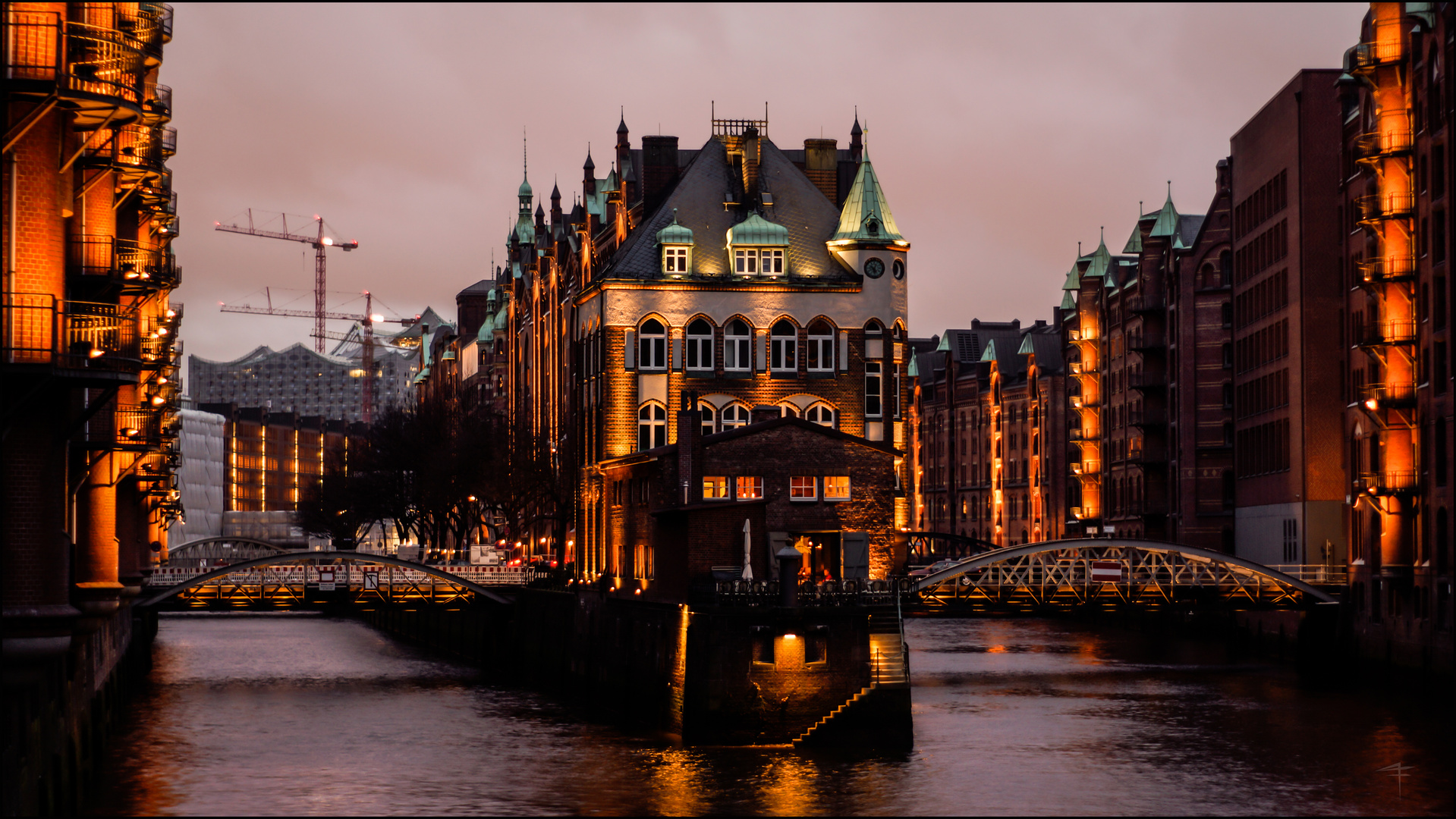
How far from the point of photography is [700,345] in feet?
301

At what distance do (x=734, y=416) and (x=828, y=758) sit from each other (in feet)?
121

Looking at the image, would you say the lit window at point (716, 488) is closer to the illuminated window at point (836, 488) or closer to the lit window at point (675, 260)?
the illuminated window at point (836, 488)

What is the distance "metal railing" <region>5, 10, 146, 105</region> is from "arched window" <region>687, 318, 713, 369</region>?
2159 inches

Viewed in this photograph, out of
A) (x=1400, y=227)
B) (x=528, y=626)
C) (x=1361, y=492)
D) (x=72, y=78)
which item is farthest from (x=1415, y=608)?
(x=72, y=78)

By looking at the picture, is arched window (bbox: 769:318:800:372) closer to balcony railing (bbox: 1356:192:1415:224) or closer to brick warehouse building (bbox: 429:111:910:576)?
brick warehouse building (bbox: 429:111:910:576)

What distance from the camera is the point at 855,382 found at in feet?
304

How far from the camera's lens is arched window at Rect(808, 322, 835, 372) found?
9269cm

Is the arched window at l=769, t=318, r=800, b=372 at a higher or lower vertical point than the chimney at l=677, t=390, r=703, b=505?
higher

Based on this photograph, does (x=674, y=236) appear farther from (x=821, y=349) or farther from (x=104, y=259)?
(x=104, y=259)

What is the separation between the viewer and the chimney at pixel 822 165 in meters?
102

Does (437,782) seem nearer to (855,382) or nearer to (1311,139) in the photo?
(855,382)

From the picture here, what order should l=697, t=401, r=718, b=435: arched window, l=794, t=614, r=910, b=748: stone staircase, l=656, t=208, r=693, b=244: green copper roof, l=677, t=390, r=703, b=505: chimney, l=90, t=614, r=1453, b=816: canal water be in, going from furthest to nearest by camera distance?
l=656, t=208, r=693, b=244: green copper roof → l=697, t=401, r=718, b=435: arched window → l=677, t=390, r=703, b=505: chimney → l=794, t=614, r=910, b=748: stone staircase → l=90, t=614, r=1453, b=816: canal water

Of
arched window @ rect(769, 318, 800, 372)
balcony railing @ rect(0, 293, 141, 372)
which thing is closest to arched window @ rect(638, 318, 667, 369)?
arched window @ rect(769, 318, 800, 372)

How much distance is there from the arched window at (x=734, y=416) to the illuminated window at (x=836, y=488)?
2460 cm
